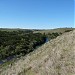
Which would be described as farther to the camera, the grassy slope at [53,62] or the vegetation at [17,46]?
the vegetation at [17,46]

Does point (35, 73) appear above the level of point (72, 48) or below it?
below

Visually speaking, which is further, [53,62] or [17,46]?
[17,46]

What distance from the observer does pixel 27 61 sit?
18547 millimetres

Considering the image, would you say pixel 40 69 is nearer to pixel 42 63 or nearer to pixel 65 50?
pixel 42 63

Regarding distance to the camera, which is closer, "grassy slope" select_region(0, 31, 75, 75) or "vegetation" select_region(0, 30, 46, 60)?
"grassy slope" select_region(0, 31, 75, 75)

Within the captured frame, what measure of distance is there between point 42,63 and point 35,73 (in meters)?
1.34

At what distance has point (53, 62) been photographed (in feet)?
52.0

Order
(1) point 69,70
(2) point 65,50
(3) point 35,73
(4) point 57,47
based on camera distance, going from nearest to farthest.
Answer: (1) point 69,70 → (3) point 35,73 → (2) point 65,50 → (4) point 57,47

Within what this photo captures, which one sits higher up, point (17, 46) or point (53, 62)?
point (53, 62)

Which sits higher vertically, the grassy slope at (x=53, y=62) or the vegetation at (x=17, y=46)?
the grassy slope at (x=53, y=62)

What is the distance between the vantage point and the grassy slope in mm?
14661

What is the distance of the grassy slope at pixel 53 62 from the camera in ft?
48.1

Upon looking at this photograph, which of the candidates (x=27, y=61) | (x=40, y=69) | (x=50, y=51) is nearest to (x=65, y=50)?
(x=50, y=51)

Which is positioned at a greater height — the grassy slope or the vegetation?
the grassy slope
